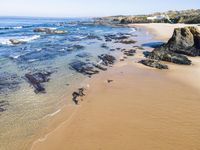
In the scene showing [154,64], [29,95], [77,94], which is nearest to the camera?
[29,95]

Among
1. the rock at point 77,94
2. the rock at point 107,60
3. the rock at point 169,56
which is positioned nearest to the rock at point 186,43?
the rock at point 169,56

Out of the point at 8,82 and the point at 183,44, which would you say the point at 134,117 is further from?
the point at 183,44

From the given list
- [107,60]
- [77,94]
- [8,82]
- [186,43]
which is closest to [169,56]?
[186,43]

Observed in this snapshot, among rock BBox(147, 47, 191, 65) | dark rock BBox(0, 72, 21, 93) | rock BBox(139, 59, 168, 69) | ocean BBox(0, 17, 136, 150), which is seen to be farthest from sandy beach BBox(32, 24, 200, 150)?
dark rock BBox(0, 72, 21, 93)

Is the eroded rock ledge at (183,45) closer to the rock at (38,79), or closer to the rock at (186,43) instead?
the rock at (186,43)

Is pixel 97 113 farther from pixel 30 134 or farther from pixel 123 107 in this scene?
pixel 30 134

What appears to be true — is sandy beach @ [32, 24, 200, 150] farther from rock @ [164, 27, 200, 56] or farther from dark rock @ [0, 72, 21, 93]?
rock @ [164, 27, 200, 56]
